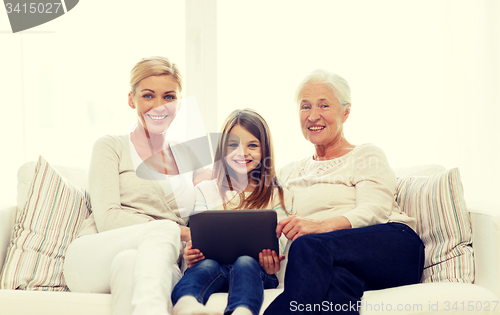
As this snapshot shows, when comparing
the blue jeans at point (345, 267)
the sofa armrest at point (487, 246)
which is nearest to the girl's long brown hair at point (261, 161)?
the blue jeans at point (345, 267)

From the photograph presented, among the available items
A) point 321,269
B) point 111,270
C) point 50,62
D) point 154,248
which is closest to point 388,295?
point 321,269

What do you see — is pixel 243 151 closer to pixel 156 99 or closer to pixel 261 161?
pixel 261 161

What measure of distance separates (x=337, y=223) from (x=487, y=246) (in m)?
0.52

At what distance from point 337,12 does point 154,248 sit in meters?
1.89

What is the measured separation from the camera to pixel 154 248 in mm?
1081

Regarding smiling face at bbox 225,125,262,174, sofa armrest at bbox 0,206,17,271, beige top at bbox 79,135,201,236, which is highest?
smiling face at bbox 225,125,262,174

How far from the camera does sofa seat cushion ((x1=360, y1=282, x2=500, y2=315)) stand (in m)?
1.10

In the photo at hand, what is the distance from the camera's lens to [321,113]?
1.63 metres

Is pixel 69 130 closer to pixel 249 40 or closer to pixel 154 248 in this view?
pixel 249 40

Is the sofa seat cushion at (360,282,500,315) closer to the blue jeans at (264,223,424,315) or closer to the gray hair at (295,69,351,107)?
the blue jeans at (264,223,424,315)

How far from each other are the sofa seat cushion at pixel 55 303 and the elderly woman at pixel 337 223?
516mm

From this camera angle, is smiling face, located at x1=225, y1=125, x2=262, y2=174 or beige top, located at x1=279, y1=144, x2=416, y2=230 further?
smiling face, located at x1=225, y1=125, x2=262, y2=174

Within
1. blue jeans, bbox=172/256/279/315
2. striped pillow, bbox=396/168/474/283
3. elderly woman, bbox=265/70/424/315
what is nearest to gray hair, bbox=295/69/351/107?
elderly woman, bbox=265/70/424/315

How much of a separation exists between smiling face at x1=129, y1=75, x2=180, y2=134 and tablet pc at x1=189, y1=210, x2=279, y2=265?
516 millimetres
